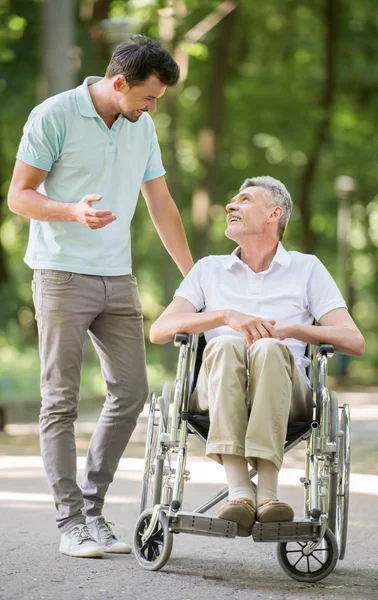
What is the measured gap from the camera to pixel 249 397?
4.78m

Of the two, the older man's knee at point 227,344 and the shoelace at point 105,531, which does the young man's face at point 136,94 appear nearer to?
the older man's knee at point 227,344

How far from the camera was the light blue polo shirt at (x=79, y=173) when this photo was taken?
525cm

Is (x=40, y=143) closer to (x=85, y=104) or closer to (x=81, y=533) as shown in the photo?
(x=85, y=104)

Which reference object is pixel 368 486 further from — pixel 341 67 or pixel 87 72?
pixel 341 67

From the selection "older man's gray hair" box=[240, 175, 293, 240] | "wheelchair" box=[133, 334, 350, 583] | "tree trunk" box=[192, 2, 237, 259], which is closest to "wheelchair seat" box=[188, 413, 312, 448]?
"wheelchair" box=[133, 334, 350, 583]

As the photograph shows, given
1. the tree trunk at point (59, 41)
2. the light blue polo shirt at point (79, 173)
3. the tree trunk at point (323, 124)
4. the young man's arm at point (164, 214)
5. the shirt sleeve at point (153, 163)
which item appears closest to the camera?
the light blue polo shirt at point (79, 173)

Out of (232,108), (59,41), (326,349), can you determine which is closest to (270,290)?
(326,349)

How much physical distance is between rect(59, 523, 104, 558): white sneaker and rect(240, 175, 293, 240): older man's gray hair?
5.10 ft

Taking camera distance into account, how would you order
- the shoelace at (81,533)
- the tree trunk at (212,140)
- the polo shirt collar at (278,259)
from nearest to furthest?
the shoelace at (81,533)
the polo shirt collar at (278,259)
the tree trunk at (212,140)

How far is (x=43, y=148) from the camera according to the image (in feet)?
17.1

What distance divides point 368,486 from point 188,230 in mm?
18431

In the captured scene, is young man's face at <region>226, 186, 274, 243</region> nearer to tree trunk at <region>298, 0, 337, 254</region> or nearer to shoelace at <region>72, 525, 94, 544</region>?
shoelace at <region>72, 525, 94, 544</region>

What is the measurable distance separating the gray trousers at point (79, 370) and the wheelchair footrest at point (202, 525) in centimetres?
68

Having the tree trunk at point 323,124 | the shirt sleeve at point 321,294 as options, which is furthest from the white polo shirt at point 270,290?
the tree trunk at point 323,124
